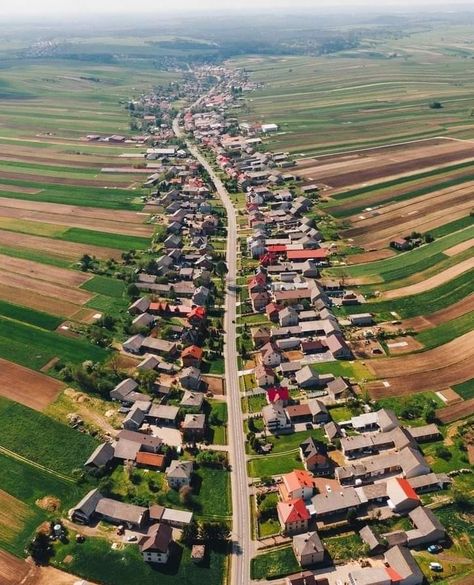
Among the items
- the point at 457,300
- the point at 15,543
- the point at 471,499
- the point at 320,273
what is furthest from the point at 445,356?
the point at 15,543

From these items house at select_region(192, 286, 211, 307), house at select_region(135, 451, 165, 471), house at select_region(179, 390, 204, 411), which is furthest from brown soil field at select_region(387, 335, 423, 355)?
house at select_region(135, 451, 165, 471)

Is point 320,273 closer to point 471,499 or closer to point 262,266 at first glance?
point 262,266

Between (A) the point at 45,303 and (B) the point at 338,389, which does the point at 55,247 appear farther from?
(B) the point at 338,389

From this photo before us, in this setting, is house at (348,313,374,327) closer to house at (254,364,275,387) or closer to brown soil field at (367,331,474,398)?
brown soil field at (367,331,474,398)

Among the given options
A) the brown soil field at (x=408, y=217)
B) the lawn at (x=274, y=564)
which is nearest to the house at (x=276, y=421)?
the lawn at (x=274, y=564)

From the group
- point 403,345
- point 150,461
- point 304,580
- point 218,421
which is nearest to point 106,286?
point 218,421
